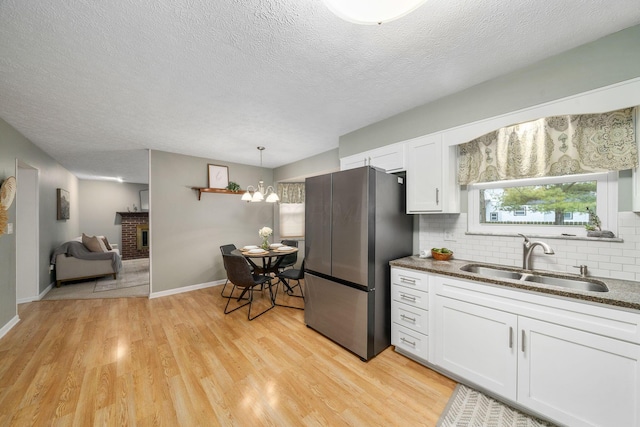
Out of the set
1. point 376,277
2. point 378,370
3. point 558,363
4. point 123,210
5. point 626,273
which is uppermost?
point 123,210

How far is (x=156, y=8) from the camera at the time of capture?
1.27m

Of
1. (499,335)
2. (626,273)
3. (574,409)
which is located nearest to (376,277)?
(499,335)

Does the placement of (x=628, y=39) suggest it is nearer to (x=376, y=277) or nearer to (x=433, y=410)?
(x=376, y=277)

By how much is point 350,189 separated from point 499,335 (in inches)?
63.0

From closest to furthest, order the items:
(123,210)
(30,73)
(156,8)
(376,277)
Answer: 1. (156,8)
2. (30,73)
3. (376,277)
4. (123,210)

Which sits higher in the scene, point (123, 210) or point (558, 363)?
point (123, 210)

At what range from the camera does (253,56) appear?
5.46 feet

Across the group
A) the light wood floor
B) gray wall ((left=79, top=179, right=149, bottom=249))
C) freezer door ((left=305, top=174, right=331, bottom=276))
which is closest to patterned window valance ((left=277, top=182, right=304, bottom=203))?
freezer door ((left=305, top=174, right=331, bottom=276))

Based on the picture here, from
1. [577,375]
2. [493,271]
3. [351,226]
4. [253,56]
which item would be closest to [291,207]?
[351,226]

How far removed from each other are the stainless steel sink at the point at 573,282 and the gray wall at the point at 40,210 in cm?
541

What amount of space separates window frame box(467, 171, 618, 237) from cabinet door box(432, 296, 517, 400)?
2.67 ft

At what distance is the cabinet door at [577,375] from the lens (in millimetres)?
1227

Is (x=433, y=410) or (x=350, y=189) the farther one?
(x=350, y=189)

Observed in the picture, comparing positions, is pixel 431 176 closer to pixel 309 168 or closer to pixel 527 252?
pixel 527 252
